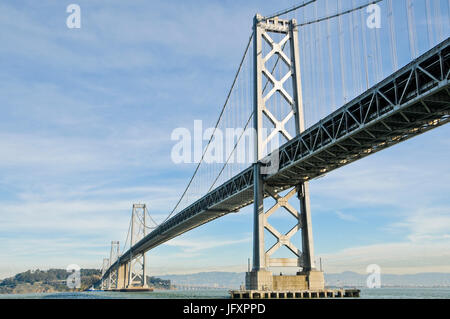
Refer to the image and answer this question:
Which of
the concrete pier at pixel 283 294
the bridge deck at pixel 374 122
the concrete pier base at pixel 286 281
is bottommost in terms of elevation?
the concrete pier at pixel 283 294

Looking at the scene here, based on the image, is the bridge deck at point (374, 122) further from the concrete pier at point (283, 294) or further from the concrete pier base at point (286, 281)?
the concrete pier at point (283, 294)

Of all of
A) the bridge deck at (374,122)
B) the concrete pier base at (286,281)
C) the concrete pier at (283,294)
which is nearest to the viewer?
the bridge deck at (374,122)

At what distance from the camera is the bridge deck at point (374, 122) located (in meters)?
23.2

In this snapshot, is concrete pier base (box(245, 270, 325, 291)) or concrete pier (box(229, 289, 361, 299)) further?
concrete pier base (box(245, 270, 325, 291))

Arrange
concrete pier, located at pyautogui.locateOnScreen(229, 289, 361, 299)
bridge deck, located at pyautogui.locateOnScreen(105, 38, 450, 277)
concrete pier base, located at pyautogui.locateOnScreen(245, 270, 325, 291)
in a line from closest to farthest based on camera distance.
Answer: bridge deck, located at pyautogui.locateOnScreen(105, 38, 450, 277)
concrete pier, located at pyautogui.locateOnScreen(229, 289, 361, 299)
concrete pier base, located at pyautogui.locateOnScreen(245, 270, 325, 291)

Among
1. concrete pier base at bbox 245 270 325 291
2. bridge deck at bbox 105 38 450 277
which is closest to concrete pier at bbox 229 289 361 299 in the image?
concrete pier base at bbox 245 270 325 291

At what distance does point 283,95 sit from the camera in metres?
41.8

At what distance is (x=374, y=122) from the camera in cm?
2616

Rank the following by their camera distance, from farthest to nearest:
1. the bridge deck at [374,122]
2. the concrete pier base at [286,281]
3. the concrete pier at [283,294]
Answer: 1. the concrete pier base at [286,281]
2. the concrete pier at [283,294]
3. the bridge deck at [374,122]

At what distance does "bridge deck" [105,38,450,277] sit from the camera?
23172 millimetres

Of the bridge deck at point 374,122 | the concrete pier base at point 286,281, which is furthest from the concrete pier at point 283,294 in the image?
the bridge deck at point 374,122

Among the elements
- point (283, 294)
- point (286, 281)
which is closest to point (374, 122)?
point (283, 294)

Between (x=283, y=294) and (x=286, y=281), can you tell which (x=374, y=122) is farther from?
(x=286, y=281)

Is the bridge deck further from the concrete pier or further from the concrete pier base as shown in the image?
the concrete pier
